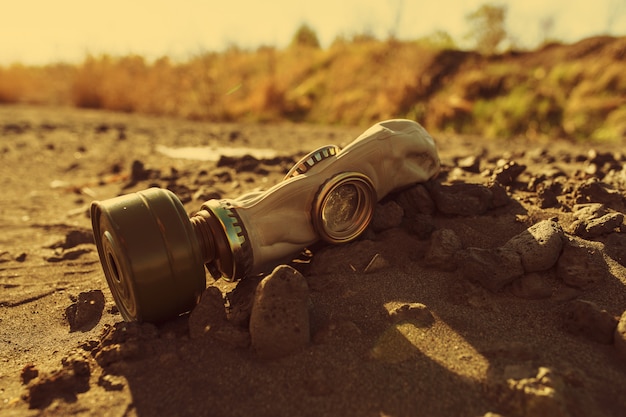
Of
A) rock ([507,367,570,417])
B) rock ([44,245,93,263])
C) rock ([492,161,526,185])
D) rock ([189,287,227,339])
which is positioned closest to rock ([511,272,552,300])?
rock ([507,367,570,417])

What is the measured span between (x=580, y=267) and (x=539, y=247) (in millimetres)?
174

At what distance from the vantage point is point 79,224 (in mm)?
3699

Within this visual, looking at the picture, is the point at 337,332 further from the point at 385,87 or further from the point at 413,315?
the point at 385,87

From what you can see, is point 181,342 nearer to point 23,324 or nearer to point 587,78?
point 23,324

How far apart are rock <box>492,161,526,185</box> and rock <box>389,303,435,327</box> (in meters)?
1.28

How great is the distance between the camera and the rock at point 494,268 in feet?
6.70

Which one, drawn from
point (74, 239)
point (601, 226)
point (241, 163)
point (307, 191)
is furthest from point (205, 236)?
point (241, 163)

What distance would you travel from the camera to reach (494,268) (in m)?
2.05

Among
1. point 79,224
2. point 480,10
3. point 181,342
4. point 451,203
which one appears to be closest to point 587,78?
point 480,10

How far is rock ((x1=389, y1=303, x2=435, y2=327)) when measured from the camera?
1.93m

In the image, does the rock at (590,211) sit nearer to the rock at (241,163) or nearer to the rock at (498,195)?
the rock at (498,195)

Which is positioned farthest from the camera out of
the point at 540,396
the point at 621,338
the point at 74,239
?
the point at 74,239

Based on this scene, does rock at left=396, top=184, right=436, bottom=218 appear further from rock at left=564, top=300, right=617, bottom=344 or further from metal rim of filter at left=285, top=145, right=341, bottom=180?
rock at left=564, top=300, right=617, bottom=344

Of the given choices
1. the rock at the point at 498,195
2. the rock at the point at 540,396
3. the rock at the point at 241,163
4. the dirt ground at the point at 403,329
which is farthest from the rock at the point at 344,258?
the rock at the point at 241,163
